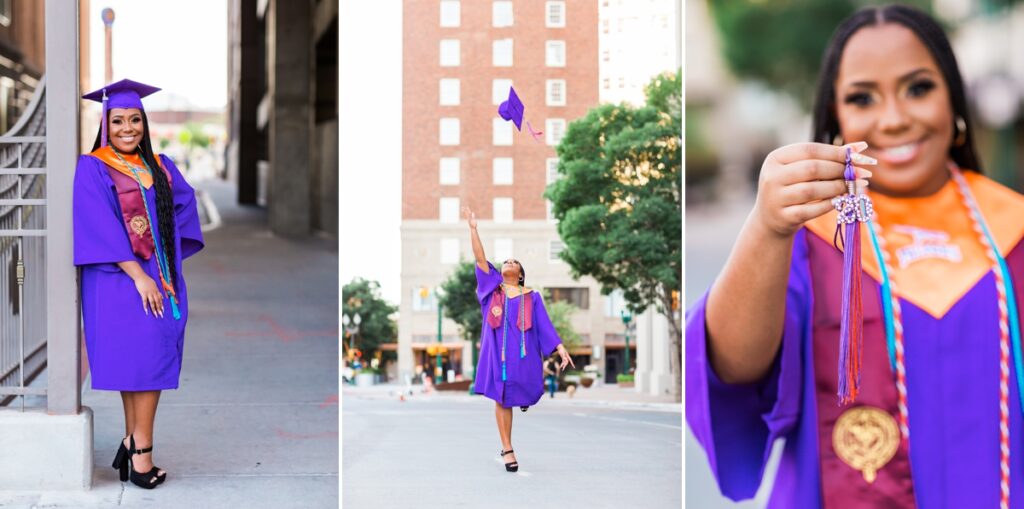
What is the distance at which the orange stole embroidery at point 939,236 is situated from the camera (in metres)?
3.68

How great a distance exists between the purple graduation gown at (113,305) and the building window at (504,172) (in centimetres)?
145

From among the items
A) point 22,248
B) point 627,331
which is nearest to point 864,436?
point 627,331

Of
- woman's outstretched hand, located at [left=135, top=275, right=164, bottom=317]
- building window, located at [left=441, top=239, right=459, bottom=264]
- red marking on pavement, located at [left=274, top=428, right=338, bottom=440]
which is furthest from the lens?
red marking on pavement, located at [left=274, top=428, right=338, bottom=440]

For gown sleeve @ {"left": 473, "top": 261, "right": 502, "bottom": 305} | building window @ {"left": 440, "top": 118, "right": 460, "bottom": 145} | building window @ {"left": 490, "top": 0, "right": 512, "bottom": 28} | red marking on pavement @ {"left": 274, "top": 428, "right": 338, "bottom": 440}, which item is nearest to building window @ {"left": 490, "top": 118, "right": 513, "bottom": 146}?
building window @ {"left": 440, "top": 118, "right": 460, "bottom": 145}

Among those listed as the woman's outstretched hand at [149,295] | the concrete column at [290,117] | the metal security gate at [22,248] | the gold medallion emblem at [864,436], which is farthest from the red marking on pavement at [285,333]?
the concrete column at [290,117]

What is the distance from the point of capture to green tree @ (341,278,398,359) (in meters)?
4.79

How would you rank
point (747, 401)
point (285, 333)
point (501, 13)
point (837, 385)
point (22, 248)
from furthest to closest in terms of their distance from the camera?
point (285, 333), point (22, 248), point (501, 13), point (747, 401), point (837, 385)

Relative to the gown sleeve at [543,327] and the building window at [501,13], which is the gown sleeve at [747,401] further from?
the building window at [501,13]

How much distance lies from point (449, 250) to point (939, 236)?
6.52 feet

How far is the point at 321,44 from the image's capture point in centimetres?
2216

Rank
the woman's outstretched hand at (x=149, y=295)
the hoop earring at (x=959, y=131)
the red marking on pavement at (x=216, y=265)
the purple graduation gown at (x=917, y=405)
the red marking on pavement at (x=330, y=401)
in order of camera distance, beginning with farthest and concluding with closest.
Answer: the red marking on pavement at (x=216, y=265)
the red marking on pavement at (x=330, y=401)
the woman's outstretched hand at (x=149, y=295)
the hoop earring at (x=959, y=131)
the purple graduation gown at (x=917, y=405)

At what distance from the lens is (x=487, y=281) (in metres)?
5.09

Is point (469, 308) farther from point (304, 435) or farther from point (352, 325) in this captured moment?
point (304, 435)

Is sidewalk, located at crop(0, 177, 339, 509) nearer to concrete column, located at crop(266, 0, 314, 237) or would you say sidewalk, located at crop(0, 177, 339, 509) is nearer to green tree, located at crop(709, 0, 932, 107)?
green tree, located at crop(709, 0, 932, 107)
